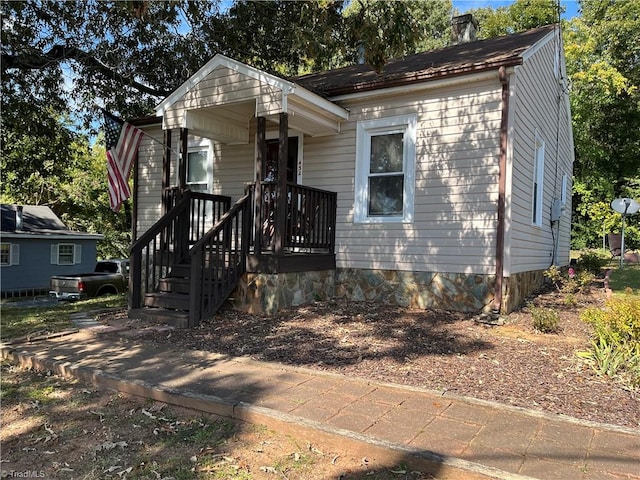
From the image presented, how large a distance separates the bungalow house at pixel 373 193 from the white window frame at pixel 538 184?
0.13 ft

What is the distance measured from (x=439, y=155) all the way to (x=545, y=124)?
11.7ft

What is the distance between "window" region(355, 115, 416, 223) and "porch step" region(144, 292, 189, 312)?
128 inches

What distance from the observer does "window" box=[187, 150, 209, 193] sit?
1002cm

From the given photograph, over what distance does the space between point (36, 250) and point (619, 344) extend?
74.9 feet

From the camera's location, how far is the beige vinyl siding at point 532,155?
7.03 metres

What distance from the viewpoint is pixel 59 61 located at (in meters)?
10.9

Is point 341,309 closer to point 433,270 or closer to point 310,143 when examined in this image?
point 433,270

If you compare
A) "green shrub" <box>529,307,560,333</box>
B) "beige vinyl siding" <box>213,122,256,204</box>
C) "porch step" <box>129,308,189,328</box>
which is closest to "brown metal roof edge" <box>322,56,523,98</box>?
"beige vinyl siding" <box>213,122,256,204</box>

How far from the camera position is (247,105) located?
8023 mm

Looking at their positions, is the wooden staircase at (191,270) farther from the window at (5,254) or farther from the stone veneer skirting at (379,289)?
the window at (5,254)

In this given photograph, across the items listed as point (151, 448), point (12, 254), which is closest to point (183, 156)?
point (151, 448)

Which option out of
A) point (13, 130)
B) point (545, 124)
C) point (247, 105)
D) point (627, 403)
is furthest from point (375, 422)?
point (13, 130)

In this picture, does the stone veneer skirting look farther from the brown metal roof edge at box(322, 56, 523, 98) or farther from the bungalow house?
the brown metal roof edge at box(322, 56, 523, 98)

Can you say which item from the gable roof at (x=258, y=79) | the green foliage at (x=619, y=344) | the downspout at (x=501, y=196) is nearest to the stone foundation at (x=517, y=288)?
the downspout at (x=501, y=196)
